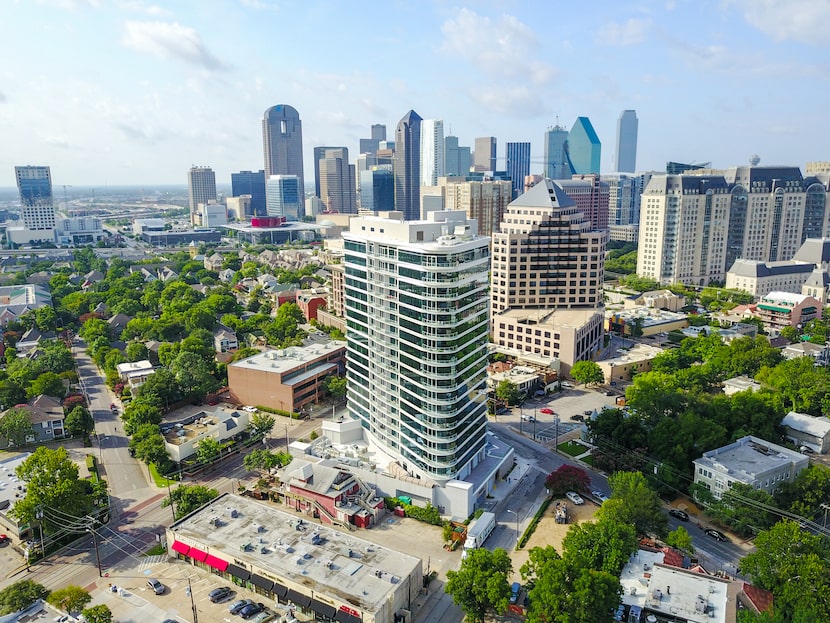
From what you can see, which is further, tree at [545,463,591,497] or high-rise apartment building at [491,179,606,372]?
high-rise apartment building at [491,179,606,372]

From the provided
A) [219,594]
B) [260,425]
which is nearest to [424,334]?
[219,594]

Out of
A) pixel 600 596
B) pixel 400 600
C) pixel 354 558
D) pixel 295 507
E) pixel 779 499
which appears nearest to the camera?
pixel 600 596

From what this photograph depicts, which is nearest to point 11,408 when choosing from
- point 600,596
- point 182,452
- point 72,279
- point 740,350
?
point 182,452

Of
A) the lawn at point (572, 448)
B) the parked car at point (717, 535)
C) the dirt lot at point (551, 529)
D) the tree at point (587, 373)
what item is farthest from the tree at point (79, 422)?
the parked car at point (717, 535)

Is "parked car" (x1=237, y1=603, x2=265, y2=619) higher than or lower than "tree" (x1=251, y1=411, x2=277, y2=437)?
lower

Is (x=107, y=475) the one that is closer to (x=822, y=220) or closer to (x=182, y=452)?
(x=182, y=452)

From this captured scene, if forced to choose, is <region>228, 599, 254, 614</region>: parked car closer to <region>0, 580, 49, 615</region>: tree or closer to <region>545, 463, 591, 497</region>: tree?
<region>0, 580, 49, 615</region>: tree

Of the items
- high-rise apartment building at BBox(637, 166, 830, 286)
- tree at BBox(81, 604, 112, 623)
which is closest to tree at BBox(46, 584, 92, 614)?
tree at BBox(81, 604, 112, 623)

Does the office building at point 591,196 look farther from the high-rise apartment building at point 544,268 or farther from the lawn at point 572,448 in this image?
the lawn at point 572,448
